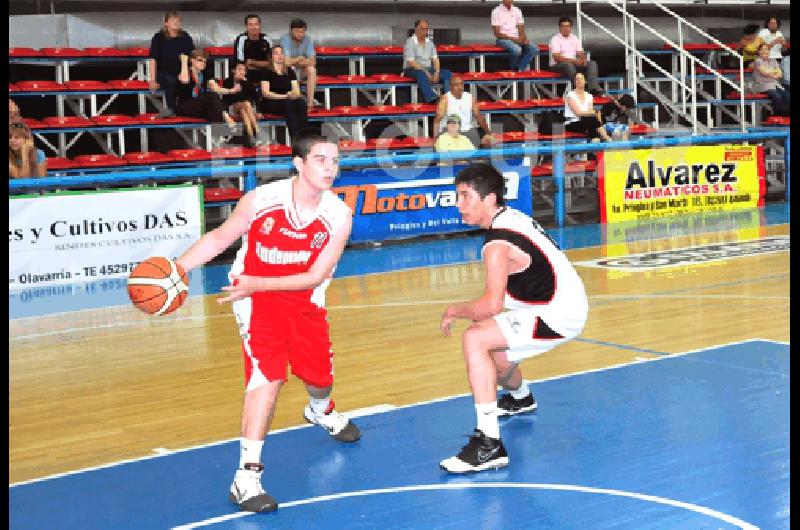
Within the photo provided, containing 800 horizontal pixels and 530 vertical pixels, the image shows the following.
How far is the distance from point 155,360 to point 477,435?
12.4 feet

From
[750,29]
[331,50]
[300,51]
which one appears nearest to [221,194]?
[300,51]

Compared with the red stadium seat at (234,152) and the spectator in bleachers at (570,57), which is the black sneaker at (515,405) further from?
the spectator in bleachers at (570,57)

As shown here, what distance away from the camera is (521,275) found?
20.6 ft

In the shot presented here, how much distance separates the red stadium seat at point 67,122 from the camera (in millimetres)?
15828

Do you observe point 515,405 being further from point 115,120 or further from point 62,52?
point 62,52

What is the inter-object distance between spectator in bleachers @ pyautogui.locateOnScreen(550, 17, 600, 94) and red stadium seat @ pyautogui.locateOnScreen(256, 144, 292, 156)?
6.07 m

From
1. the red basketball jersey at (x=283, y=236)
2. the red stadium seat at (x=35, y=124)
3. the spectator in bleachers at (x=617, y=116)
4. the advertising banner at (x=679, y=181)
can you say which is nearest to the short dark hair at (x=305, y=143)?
the red basketball jersey at (x=283, y=236)

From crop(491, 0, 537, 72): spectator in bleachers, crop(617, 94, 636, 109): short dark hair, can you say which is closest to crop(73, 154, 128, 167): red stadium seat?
crop(491, 0, 537, 72): spectator in bleachers

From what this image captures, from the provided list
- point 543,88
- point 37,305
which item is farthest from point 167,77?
point 543,88

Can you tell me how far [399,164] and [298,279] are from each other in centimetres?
1073

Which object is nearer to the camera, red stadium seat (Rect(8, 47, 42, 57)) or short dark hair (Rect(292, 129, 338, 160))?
short dark hair (Rect(292, 129, 338, 160))

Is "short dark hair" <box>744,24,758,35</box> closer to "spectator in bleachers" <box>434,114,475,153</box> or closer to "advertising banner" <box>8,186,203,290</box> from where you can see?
"spectator in bleachers" <box>434,114,475,153</box>

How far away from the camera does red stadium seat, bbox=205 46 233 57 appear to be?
18203 mm

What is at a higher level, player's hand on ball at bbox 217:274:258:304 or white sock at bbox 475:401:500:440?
player's hand on ball at bbox 217:274:258:304
